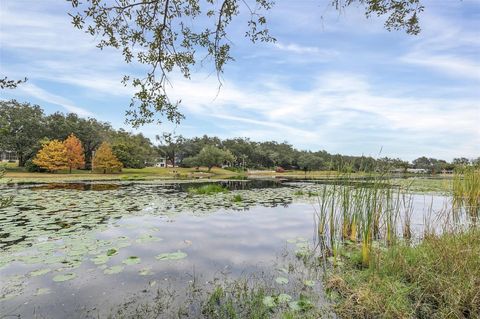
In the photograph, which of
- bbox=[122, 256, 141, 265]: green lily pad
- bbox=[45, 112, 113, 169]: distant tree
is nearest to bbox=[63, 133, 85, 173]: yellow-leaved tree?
bbox=[45, 112, 113, 169]: distant tree

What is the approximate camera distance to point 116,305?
14.4 ft

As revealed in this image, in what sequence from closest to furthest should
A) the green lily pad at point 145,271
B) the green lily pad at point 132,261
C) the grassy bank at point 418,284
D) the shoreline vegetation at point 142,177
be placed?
the grassy bank at point 418,284 → the green lily pad at point 145,271 → the green lily pad at point 132,261 → the shoreline vegetation at point 142,177

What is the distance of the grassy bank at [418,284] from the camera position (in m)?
3.94

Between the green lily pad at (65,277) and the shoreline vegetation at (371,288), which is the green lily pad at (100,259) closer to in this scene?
the green lily pad at (65,277)

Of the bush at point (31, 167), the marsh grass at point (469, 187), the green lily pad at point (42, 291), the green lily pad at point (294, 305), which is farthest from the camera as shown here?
the bush at point (31, 167)

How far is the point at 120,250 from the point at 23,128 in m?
59.7

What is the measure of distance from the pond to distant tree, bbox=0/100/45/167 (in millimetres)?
48317

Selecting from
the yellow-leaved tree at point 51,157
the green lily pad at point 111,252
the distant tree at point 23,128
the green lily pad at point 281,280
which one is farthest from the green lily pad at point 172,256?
the distant tree at point 23,128

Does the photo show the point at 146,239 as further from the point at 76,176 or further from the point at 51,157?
the point at 51,157

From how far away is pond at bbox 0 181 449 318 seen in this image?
4.76 m

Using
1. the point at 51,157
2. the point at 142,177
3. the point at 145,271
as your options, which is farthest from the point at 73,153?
the point at 145,271

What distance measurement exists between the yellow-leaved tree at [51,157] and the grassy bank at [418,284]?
51258mm

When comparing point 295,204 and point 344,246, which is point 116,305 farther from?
point 295,204

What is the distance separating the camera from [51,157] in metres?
46.7
